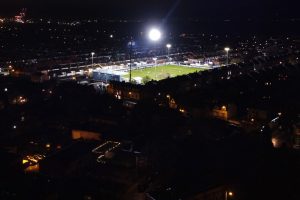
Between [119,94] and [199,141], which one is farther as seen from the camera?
[119,94]

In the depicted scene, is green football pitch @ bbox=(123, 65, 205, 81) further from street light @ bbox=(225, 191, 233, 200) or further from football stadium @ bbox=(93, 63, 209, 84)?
street light @ bbox=(225, 191, 233, 200)

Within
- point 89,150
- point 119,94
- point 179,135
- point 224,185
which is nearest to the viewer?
point 224,185

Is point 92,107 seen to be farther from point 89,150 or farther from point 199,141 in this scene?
point 199,141

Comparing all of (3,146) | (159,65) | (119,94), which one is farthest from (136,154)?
(159,65)

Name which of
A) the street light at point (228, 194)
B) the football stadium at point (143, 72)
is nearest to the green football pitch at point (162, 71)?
the football stadium at point (143, 72)

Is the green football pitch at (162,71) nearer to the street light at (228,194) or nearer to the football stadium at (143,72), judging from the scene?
the football stadium at (143,72)

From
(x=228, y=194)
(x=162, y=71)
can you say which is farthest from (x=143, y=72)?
(x=228, y=194)

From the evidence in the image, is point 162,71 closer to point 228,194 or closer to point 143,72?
point 143,72

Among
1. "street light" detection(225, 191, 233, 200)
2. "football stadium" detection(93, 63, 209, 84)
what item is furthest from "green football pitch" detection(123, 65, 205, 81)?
"street light" detection(225, 191, 233, 200)
